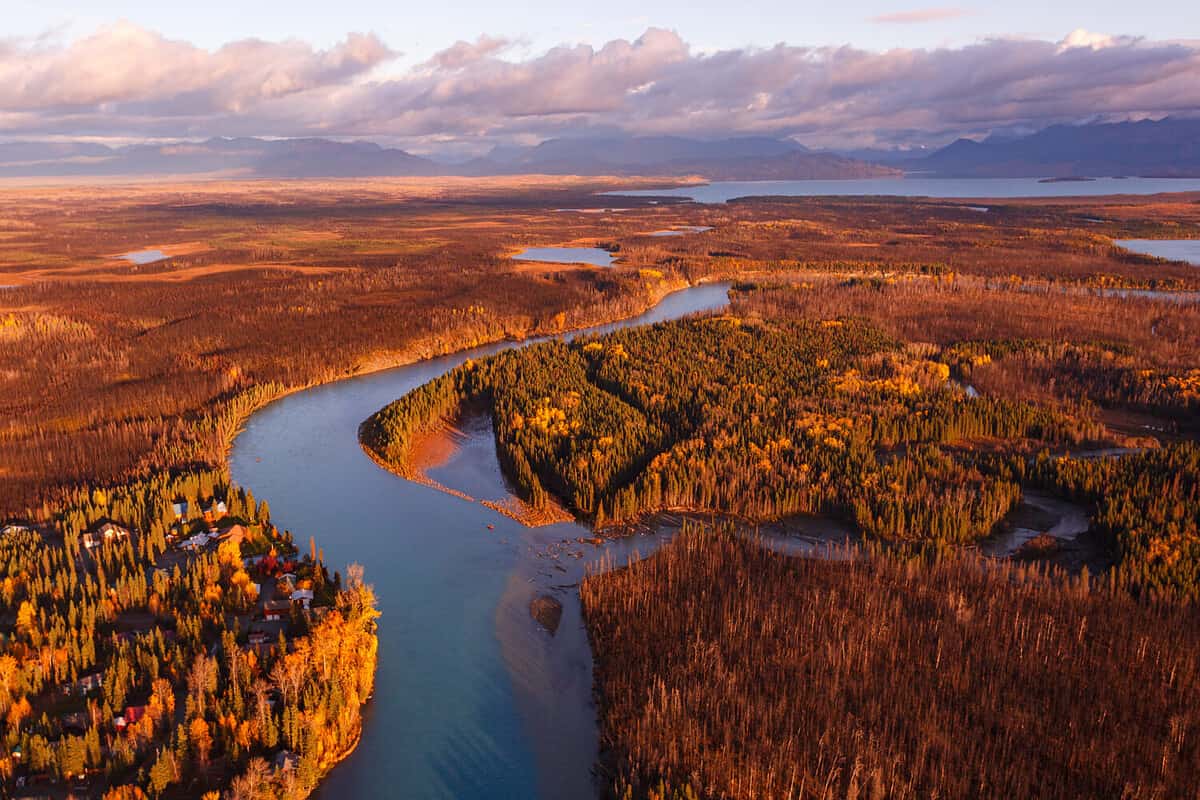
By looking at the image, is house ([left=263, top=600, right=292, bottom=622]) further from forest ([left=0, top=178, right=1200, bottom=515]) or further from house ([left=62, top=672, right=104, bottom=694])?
forest ([left=0, top=178, right=1200, bottom=515])

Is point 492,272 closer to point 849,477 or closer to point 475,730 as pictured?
point 849,477

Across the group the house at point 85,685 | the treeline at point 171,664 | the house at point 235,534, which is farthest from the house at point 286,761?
the house at point 235,534

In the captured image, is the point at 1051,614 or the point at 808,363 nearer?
the point at 1051,614

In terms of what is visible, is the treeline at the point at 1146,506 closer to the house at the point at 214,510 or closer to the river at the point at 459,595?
the river at the point at 459,595

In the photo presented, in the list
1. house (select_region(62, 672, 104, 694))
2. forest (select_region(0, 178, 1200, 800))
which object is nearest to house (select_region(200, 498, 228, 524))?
forest (select_region(0, 178, 1200, 800))

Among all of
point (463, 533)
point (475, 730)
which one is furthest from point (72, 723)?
point (463, 533)

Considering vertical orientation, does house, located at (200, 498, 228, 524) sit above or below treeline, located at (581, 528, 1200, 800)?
above

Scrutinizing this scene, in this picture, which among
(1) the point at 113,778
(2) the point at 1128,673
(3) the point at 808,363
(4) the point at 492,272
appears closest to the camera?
(1) the point at 113,778
